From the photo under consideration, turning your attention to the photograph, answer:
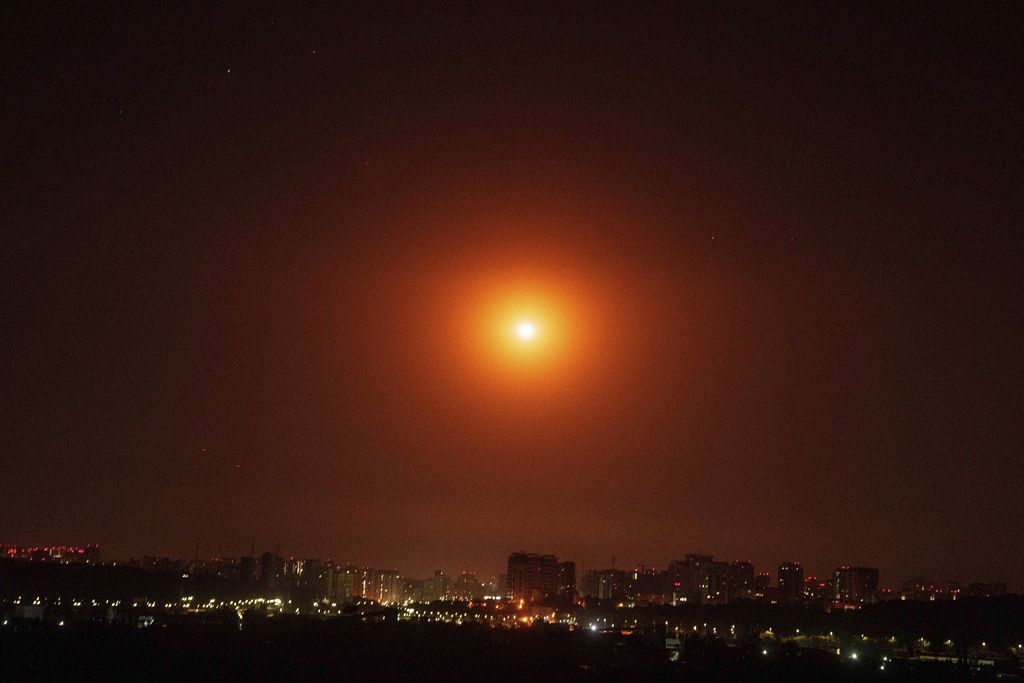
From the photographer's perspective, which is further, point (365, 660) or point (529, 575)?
point (529, 575)

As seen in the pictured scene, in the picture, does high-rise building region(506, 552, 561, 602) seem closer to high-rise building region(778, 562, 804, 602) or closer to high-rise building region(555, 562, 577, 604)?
high-rise building region(555, 562, 577, 604)

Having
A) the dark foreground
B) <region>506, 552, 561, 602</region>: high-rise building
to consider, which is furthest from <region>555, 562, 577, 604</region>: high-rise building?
the dark foreground

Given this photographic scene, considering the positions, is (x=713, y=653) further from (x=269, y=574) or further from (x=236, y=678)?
(x=269, y=574)

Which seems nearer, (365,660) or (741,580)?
(365,660)

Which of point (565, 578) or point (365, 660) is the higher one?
point (565, 578)

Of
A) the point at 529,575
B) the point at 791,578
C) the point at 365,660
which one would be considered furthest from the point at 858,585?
the point at 365,660

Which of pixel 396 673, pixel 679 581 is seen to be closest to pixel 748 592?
pixel 679 581

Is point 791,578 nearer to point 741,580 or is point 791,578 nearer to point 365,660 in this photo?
point 741,580

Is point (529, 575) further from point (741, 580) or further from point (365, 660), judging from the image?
point (365, 660)
